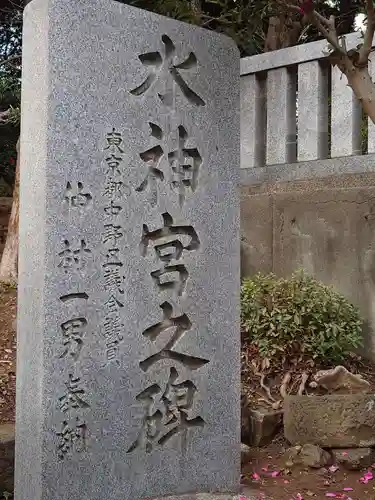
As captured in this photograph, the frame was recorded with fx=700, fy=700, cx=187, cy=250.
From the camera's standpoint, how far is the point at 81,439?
327 cm

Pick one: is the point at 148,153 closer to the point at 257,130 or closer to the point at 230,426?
the point at 230,426

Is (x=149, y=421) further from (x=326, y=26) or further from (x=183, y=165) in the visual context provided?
(x=326, y=26)

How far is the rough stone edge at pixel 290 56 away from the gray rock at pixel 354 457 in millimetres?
3039

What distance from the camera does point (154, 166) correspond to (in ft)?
11.5

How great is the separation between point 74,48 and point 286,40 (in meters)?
4.08

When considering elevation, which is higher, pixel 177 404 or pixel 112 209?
pixel 112 209

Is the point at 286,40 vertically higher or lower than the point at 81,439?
higher

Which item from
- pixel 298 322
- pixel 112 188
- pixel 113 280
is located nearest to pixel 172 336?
pixel 113 280

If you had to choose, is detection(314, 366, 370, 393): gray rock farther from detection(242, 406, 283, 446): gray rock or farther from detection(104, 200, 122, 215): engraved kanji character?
detection(104, 200, 122, 215): engraved kanji character

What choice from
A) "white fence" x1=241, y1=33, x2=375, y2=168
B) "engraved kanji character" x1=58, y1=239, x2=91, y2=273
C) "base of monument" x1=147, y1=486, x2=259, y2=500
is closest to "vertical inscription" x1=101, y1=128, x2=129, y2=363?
"engraved kanji character" x1=58, y1=239, x2=91, y2=273

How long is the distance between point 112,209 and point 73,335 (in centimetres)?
62

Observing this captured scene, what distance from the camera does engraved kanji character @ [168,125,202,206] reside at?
3.59m

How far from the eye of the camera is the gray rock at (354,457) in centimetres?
400

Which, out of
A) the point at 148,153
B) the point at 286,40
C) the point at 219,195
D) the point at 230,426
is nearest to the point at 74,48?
the point at 148,153
